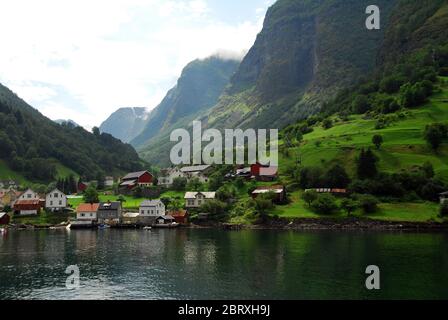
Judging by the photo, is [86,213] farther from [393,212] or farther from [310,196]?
[393,212]

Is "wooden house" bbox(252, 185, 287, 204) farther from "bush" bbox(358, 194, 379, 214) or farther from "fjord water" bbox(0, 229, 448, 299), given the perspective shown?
"fjord water" bbox(0, 229, 448, 299)

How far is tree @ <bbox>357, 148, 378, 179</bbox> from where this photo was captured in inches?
5177

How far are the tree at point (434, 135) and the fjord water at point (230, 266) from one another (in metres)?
55.1

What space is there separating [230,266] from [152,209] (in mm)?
70646

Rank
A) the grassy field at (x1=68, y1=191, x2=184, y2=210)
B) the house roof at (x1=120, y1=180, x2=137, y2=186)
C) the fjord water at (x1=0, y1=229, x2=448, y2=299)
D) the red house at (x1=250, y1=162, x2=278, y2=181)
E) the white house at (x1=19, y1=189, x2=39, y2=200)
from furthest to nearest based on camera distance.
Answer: the house roof at (x1=120, y1=180, x2=137, y2=186) < the red house at (x1=250, y1=162, x2=278, y2=181) < the grassy field at (x1=68, y1=191, x2=184, y2=210) < the white house at (x1=19, y1=189, x2=39, y2=200) < the fjord water at (x1=0, y1=229, x2=448, y2=299)

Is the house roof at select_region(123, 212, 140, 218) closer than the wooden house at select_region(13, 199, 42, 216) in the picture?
Yes

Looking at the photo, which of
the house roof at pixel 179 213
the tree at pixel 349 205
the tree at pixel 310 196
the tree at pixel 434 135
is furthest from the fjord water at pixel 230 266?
the tree at pixel 434 135

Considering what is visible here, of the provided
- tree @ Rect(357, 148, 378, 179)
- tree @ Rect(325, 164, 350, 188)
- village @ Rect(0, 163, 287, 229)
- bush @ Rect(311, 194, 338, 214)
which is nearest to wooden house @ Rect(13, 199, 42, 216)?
village @ Rect(0, 163, 287, 229)

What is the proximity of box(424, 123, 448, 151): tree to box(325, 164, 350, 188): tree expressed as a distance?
32.3m

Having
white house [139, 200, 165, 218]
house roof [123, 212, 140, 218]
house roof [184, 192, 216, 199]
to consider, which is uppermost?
house roof [184, 192, 216, 199]

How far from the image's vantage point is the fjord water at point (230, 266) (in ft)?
157
